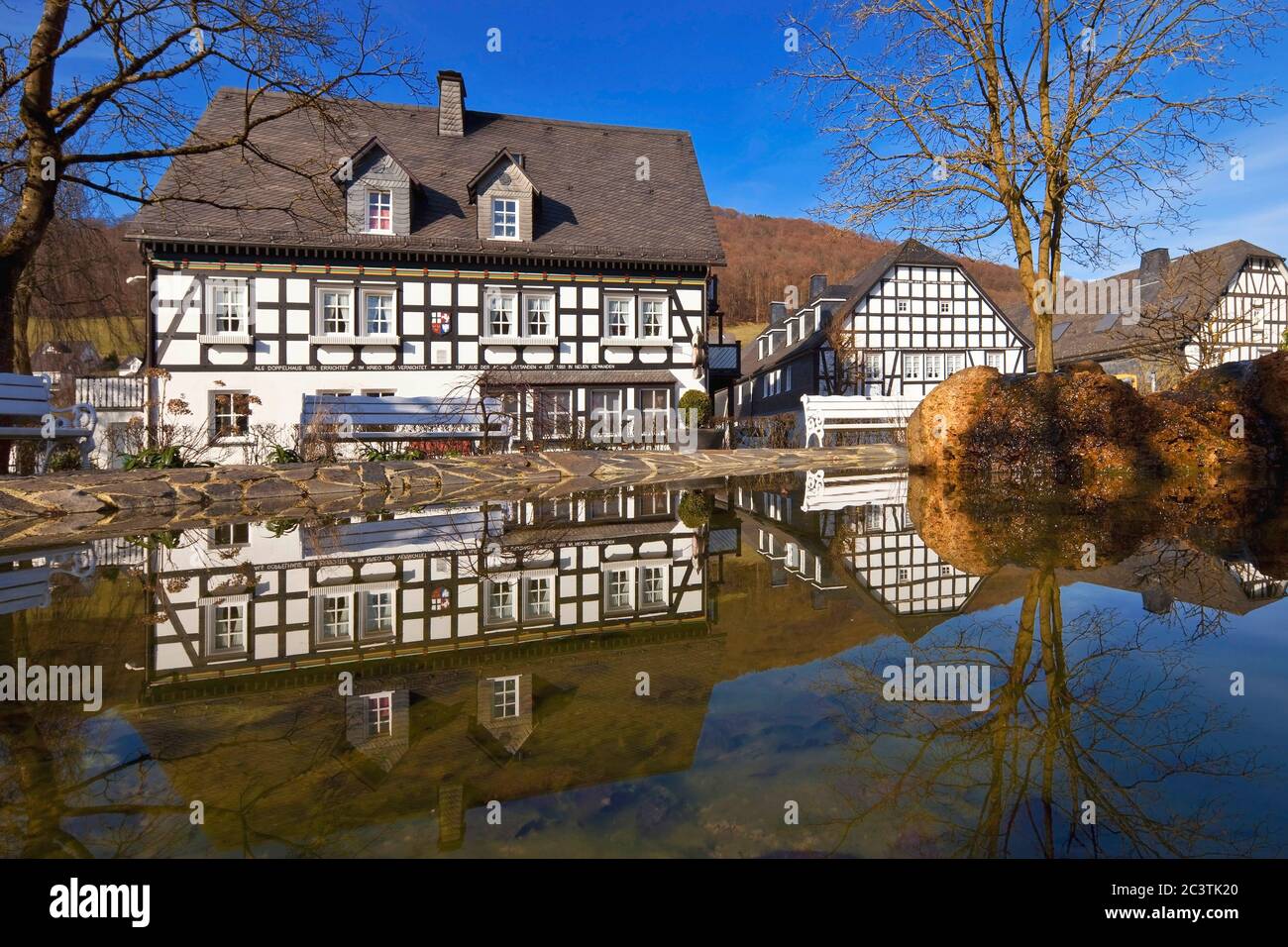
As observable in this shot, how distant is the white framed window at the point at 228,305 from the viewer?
1653 centimetres

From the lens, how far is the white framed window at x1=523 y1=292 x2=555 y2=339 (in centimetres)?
1838

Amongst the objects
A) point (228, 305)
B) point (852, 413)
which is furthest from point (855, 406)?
point (228, 305)

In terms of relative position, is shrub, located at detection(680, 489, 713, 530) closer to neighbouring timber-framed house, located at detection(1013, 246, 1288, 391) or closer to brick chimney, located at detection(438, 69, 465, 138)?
brick chimney, located at detection(438, 69, 465, 138)

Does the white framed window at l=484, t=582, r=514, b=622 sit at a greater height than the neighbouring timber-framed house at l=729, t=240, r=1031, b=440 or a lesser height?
lesser

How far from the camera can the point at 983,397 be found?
856 cm

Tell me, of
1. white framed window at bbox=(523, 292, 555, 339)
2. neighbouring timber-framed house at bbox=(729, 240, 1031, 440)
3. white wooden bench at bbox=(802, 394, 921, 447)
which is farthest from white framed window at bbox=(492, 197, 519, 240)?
neighbouring timber-framed house at bbox=(729, 240, 1031, 440)

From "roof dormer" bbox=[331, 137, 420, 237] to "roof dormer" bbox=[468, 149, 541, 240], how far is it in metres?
1.82

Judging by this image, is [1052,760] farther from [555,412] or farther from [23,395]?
[555,412]

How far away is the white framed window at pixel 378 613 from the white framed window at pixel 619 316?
1605 centimetres

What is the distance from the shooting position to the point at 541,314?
1845cm

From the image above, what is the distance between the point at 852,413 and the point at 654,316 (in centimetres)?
737
